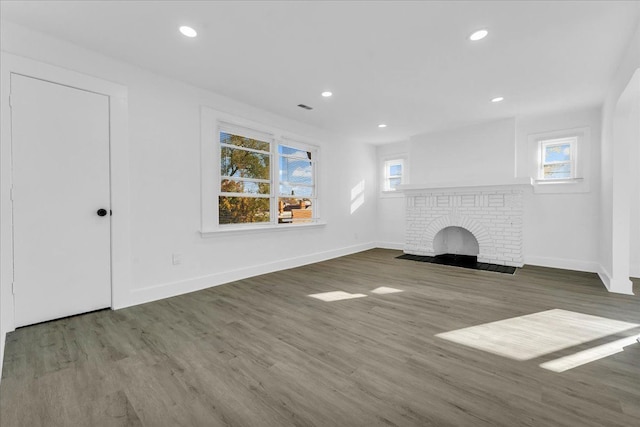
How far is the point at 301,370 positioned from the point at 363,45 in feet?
8.76

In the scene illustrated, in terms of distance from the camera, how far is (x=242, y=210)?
13.1 feet

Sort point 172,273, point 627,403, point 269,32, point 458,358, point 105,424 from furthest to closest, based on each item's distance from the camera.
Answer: point 172,273 < point 269,32 < point 458,358 < point 627,403 < point 105,424

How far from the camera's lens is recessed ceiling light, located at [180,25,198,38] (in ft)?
7.45

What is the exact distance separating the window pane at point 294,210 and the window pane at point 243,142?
0.88m

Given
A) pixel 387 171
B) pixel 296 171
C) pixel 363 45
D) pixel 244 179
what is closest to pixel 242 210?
pixel 244 179

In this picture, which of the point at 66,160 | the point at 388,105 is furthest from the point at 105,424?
the point at 388,105

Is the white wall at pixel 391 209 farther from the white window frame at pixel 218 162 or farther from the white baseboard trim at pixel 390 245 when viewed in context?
the white window frame at pixel 218 162

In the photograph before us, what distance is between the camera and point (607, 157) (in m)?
3.48

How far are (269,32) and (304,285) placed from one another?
2.75 meters

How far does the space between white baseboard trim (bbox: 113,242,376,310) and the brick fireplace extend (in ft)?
6.49

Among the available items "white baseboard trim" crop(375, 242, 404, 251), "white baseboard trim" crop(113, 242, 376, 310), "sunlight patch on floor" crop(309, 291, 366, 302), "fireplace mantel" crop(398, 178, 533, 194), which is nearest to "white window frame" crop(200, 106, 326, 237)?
"white baseboard trim" crop(113, 242, 376, 310)

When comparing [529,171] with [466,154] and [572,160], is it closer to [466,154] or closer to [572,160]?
[572,160]

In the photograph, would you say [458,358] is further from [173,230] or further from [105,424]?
[173,230]

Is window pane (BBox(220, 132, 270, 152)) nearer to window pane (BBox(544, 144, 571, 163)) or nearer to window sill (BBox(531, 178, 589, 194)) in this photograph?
window sill (BBox(531, 178, 589, 194))
